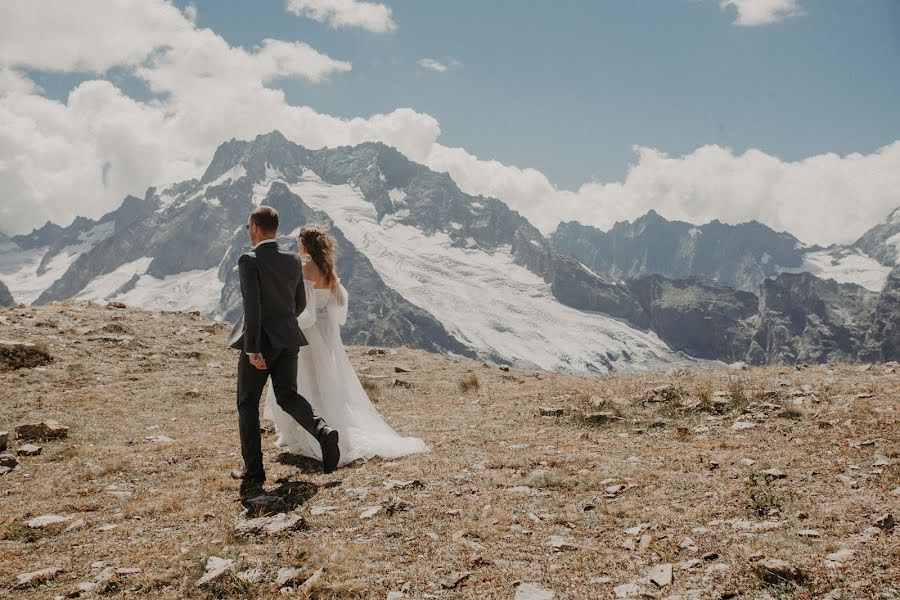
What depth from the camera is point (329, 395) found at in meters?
10.6

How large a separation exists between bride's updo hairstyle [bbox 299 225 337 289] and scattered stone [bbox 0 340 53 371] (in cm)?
1103

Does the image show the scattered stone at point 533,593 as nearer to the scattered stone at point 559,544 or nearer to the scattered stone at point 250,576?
the scattered stone at point 559,544

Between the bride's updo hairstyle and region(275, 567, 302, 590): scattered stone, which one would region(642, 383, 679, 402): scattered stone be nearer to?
the bride's updo hairstyle

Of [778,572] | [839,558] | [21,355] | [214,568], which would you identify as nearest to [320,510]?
[214,568]

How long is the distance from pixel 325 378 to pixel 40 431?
591cm

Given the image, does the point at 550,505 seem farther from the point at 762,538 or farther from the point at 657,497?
the point at 762,538

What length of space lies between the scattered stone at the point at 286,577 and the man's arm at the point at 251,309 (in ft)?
12.4

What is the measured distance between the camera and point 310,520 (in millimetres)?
6988

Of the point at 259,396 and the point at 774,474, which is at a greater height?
the point at 774,474

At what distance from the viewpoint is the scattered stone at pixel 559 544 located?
5.88m

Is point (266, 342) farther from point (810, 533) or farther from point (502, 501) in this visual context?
point (810, 533)

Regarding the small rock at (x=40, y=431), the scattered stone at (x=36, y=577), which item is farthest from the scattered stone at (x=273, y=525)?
the small rock at (x=40, y=431)

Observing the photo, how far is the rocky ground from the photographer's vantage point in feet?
17.3

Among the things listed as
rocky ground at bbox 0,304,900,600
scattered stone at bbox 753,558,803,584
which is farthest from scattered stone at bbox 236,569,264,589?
scattered stone at bbox 753,558,803,584
